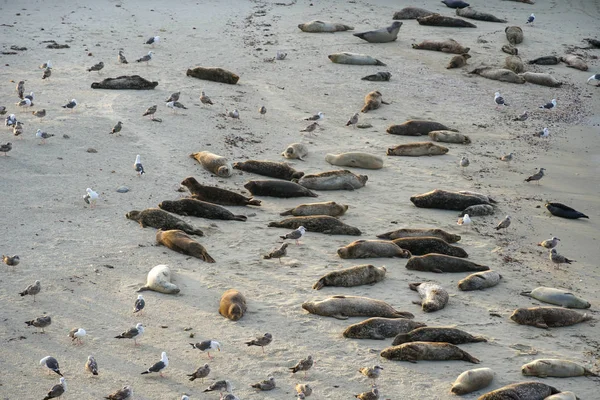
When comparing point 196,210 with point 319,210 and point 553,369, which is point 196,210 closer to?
point 319,210

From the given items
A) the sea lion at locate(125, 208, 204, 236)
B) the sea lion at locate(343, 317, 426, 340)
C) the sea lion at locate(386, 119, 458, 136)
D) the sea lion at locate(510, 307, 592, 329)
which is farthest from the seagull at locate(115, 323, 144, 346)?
the sea lion at locate(386, 119, 458, 136)

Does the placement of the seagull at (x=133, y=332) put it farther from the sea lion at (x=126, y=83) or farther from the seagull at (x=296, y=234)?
the sea lion at (x=126, y=83)

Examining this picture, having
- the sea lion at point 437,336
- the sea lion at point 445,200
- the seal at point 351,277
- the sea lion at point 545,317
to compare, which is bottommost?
the sea lion at point 445,200

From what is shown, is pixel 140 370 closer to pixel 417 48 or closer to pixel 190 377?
pixel 190 377

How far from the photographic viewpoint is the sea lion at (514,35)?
27.2m

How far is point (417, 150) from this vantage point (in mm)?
19125

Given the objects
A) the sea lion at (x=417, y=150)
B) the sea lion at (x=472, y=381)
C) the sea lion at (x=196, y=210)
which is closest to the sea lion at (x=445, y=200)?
the sea lion at (x=417, y=150)

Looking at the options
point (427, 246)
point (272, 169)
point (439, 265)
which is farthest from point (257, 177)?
point (439, 265)

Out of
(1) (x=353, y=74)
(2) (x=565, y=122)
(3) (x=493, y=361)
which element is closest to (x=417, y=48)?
(1) (x=353, y=74)

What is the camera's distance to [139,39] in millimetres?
25000

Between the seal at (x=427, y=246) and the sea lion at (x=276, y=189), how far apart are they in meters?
2.69

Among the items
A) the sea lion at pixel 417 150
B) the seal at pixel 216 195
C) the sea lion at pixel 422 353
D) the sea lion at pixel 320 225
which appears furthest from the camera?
the sea lion at pixel 417 150

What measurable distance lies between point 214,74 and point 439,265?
1032cm

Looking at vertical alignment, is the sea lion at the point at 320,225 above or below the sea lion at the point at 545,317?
below
